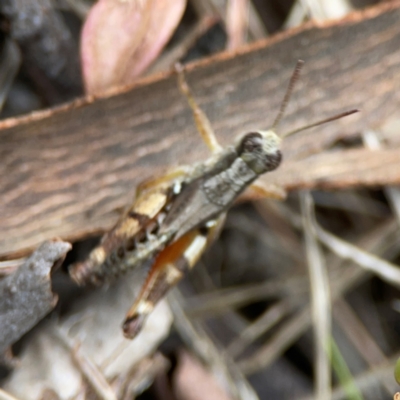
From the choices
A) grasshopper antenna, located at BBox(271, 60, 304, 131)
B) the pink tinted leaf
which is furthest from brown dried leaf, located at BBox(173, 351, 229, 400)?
the pink tinted leaf

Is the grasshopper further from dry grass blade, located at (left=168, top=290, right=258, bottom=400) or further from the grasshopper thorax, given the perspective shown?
dry grass blade, located at (left=168, top=290, right=258, bottom=400)

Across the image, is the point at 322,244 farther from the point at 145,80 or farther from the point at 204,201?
the point at 145,80

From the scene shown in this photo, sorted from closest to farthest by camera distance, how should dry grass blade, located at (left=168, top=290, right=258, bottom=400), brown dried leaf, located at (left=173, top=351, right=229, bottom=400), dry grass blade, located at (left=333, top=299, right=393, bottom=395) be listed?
brown dried leaf, located at (left=173, top=351, right=229, bottom=400) → dry grass blade, located at (left=168, top=290, right=258, bottom=400) → dry grass blade, located at (left=333, top=299, right=393, bottom=395)

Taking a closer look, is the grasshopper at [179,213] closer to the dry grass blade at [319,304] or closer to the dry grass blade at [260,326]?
the dry grass blade at [319,304]

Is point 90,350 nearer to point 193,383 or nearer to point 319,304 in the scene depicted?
A: point 193,383

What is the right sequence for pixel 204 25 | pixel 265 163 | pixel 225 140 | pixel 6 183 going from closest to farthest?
pixel 6 183
pixel 265 163
pixel 225 140
pixel 204 25

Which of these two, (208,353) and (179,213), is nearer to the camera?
(179,213)

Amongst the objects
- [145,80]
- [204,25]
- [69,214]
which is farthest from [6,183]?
[204,25]

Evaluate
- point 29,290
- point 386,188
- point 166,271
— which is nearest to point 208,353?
point 166,271
